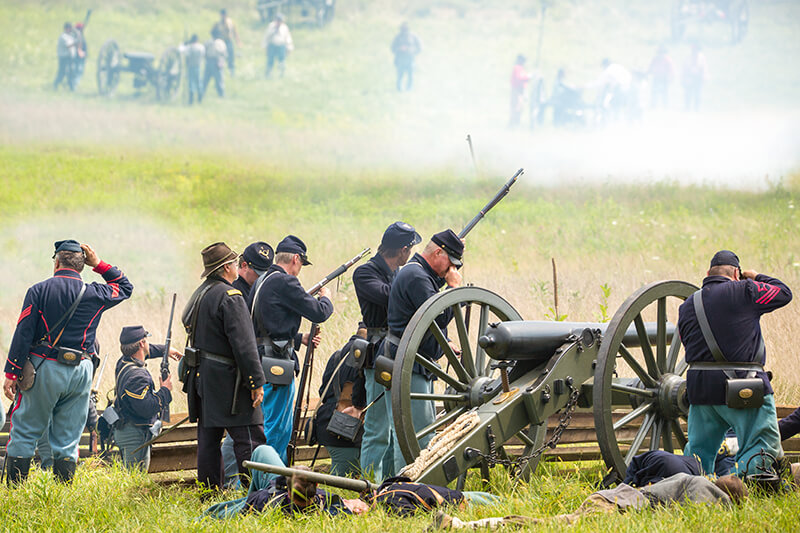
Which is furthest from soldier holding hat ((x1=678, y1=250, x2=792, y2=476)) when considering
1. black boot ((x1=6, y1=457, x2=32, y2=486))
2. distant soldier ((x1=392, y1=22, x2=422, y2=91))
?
distant soldier ((x1=392, y1=22, x2=422, y2=91))

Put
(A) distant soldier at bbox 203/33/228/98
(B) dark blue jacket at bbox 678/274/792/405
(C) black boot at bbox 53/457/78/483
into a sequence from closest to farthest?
(B) dark blue jacket at bbox 678/274/792/405, (C) black boot at bbox 53/457/78/483, (A) distant soldier at bbox 203/33/228/98

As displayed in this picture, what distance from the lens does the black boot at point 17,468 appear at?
6.62 meters

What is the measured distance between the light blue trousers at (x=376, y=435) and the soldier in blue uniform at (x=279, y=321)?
708 millimetres

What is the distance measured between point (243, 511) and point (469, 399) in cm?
192

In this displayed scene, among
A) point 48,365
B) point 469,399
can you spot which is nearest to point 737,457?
point 469,399

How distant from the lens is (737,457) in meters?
5.83

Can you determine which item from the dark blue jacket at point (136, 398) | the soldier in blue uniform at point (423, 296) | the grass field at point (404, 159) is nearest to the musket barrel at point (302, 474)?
the soldier in blue uniform at point (423, 296)

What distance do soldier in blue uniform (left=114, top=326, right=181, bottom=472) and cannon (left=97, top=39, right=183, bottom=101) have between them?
22.6 meters

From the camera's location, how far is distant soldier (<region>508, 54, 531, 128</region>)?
1217 inches

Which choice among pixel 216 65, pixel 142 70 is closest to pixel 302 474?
pixel 142 70

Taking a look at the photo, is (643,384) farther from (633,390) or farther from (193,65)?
(193,65)

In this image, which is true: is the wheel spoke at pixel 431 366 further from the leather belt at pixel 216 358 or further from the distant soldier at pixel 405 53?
the distant soldier at pixel 405 53

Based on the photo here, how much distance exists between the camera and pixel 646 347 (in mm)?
6020

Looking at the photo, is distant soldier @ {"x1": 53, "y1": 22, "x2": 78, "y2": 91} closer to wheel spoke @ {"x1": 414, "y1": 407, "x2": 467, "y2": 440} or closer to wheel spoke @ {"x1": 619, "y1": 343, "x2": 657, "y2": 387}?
wheel spoke @ {"x1": 414, "y1": 407, "x2": 467, "y2": 440}
